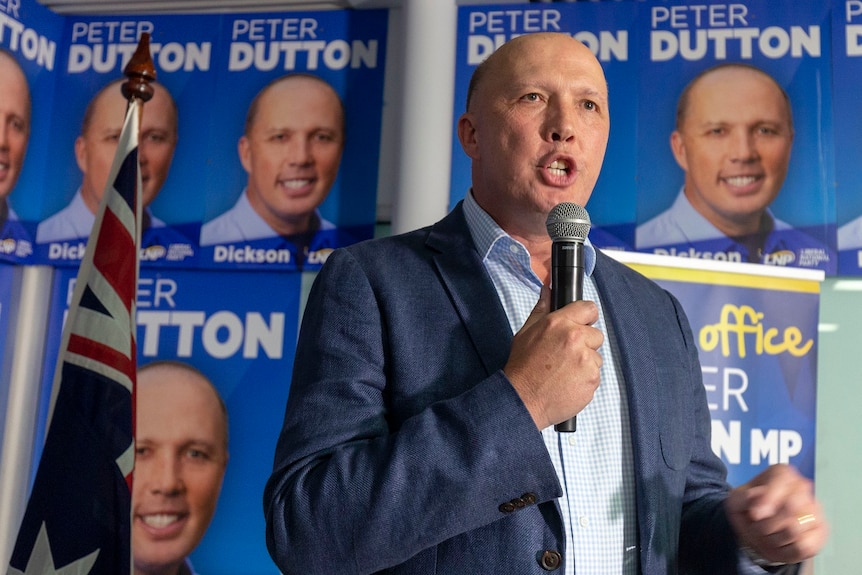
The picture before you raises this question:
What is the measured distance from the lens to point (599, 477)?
1.35 meters

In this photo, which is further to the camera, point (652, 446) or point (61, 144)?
point (61, 144)

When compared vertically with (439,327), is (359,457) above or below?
below

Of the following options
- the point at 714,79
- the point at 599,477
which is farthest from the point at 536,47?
the point at 714,79

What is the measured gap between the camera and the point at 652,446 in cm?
138

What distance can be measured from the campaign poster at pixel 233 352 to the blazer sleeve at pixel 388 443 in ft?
9.70

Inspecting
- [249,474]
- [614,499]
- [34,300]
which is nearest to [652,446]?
[614,499]

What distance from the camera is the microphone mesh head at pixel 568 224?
1.30m

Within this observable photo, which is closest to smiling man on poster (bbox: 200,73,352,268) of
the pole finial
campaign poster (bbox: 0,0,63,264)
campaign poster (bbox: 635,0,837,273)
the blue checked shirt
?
campaign poster (bbox: 0,0,63,264)

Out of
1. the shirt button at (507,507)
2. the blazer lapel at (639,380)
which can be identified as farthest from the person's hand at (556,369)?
the blazer lapel at (639,380)

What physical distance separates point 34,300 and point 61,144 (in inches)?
33.1

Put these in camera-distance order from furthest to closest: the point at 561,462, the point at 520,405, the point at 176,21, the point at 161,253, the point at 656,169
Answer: the point at 176,21, the point at 161,253, the point at 656,169, the point at 561,462, the point at 520,405

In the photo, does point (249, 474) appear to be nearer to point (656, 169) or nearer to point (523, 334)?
point (656, 169)

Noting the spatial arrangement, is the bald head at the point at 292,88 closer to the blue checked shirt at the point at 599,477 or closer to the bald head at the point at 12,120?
the bald head at the point at 12,120

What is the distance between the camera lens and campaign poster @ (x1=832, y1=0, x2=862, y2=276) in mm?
3801
